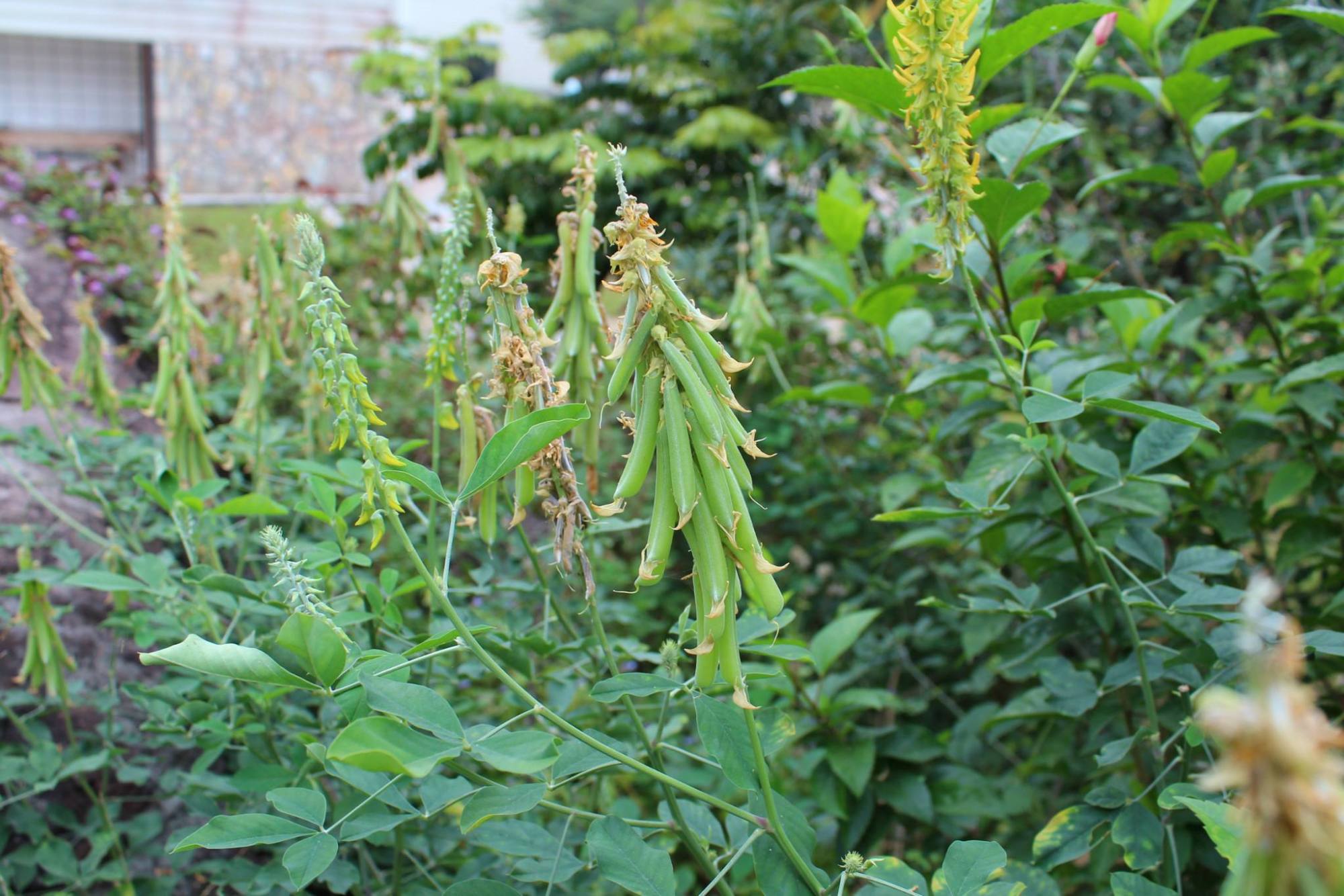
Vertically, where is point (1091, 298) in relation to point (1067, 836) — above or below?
above

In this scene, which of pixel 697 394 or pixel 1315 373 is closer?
pixel 697 394

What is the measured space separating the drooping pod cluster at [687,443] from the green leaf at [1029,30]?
0.78 metres

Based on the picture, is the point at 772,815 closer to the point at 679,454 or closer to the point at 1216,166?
the point at 679,454

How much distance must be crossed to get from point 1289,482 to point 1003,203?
0.86 meters

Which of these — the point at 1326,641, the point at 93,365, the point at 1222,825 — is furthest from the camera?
the point at 93,365

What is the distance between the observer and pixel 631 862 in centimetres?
94

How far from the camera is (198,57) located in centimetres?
979

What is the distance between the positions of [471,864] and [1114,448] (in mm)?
1375

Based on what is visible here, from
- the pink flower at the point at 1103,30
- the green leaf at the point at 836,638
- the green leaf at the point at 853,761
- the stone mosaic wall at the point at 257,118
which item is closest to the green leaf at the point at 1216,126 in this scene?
the pink flower at the point at 1103,30

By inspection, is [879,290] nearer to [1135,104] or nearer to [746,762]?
[746,762]

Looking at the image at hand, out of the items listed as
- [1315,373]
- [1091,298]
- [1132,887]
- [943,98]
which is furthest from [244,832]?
[1315,373]

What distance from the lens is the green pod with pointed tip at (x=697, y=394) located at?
84 cm

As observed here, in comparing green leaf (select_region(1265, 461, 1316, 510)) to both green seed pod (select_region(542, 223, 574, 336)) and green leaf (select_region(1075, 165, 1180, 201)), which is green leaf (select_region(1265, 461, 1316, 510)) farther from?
green seed pod (select_region(542, 223, 574, 336))

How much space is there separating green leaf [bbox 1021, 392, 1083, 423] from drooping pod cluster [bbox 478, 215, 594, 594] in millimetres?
573
